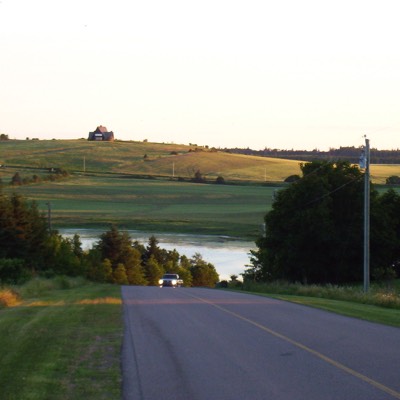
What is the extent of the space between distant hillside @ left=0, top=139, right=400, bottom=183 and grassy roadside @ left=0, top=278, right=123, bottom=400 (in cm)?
8748

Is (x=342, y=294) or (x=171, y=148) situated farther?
(x=171, y=148)

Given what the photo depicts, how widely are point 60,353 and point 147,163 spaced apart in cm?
12427

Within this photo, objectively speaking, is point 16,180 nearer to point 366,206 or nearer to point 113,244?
point 113,244

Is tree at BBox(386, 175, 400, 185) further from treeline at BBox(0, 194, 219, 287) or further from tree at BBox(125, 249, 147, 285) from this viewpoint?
tree at BBox(125, 249, 147, 285)

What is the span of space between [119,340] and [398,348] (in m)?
5.04

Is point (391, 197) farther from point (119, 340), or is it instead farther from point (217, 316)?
point (119, 340)

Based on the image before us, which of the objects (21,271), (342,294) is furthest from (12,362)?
(21,271)

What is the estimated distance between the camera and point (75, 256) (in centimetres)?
6425

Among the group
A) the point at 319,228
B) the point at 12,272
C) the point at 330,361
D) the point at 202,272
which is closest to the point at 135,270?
the point at 202,272

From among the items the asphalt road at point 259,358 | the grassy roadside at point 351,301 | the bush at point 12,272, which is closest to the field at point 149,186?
the bush at point 12,272

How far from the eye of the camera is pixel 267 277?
5794 cm

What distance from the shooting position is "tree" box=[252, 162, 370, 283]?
52.7 m

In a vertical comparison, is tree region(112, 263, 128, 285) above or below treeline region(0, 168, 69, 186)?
below

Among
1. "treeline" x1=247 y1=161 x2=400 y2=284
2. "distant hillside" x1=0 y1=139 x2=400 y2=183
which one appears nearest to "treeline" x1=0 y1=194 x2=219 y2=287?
"treeline" x1=247 y1=161 x2=400 y2=284
